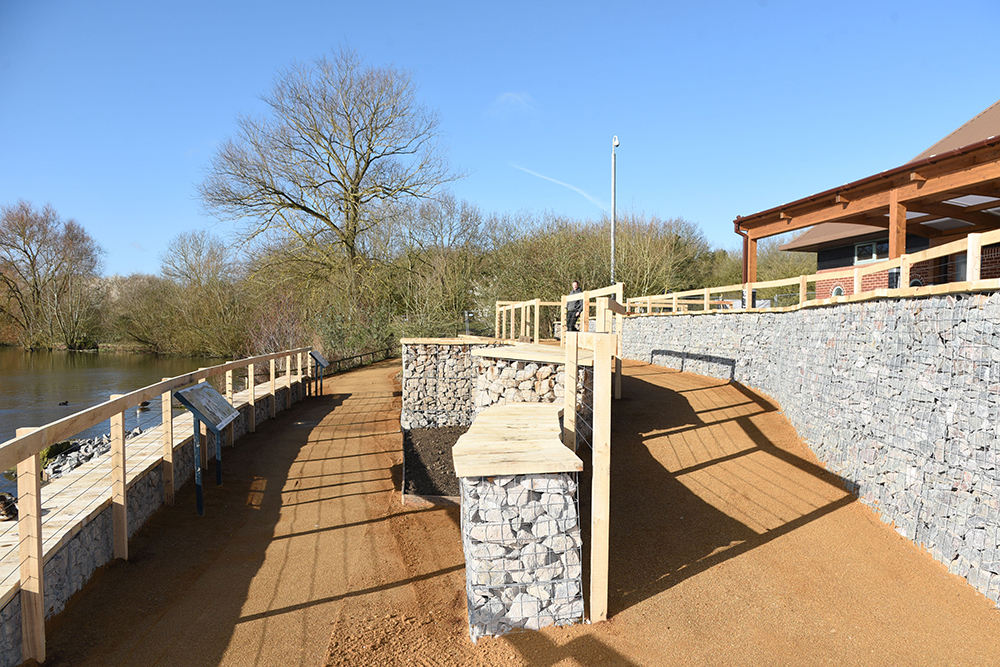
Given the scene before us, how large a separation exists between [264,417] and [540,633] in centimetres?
904

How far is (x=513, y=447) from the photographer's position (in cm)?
406

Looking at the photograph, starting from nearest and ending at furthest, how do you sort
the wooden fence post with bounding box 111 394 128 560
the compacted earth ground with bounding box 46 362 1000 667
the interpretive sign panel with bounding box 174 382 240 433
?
the compacted earth ground with bounding box 46 362 1000 667 → the wooden fence post with bounding box 111 394 128 560 → the interpretive sign panel with bounding box 174 382 240 433

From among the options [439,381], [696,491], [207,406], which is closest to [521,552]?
[696,491]

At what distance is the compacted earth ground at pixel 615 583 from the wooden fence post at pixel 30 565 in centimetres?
25

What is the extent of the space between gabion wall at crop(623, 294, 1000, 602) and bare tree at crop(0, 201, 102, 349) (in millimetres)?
35696

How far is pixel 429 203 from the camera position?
25.2m

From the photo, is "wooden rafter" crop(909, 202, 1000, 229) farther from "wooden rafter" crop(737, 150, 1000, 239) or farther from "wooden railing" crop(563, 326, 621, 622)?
"wooden railing" crop(563, 326, 621, 622)

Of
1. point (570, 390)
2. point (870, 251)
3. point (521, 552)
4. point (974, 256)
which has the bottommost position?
point (521, 552)

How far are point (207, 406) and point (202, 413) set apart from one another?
1.03ft

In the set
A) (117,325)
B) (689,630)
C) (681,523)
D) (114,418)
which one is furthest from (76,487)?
(117,325)

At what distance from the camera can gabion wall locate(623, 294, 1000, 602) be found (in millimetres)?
3893

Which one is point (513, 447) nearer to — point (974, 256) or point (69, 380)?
point (974, 256)

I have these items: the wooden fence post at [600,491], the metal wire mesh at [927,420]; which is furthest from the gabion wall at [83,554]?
the metal wire mesh at [927,420]

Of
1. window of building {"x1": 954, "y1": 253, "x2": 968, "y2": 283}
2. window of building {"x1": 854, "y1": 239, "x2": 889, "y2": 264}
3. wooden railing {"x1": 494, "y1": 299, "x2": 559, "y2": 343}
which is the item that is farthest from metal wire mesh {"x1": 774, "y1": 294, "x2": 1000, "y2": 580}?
window of building {"x1": 854, "y1": 239, "x2": 889, "y2": 264}
